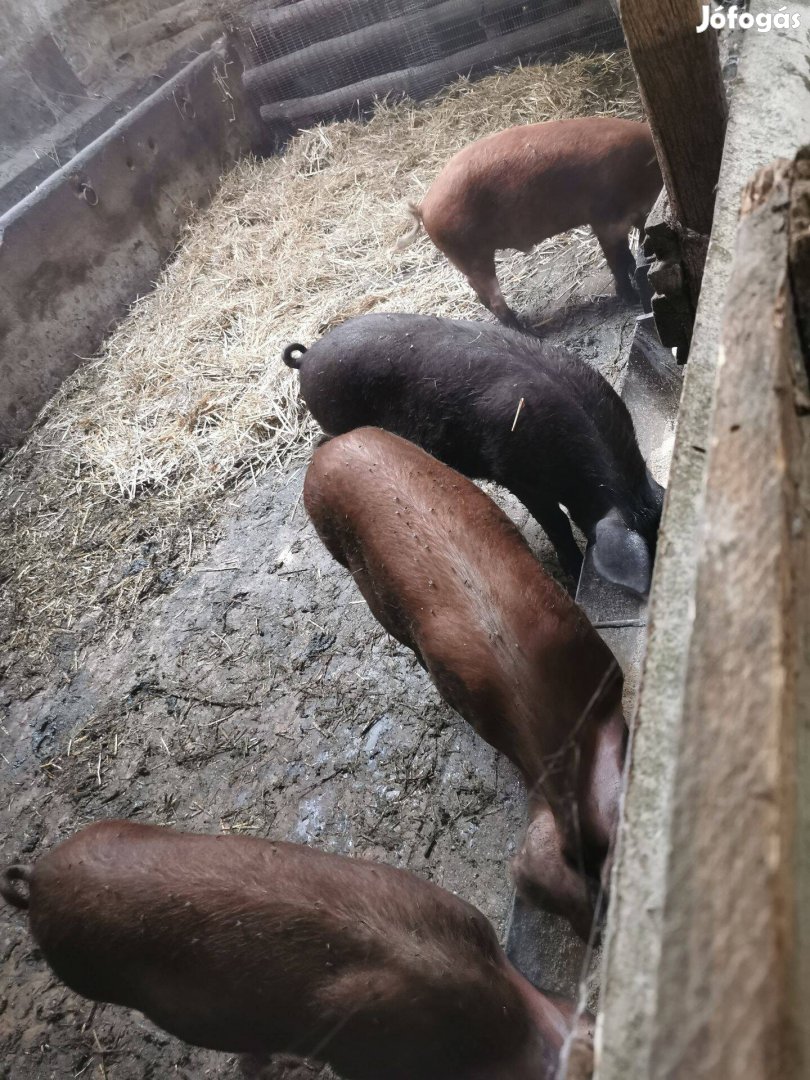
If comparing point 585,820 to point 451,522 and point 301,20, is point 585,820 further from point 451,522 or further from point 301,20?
point 301,20

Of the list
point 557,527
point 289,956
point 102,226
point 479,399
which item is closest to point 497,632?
point 289,956

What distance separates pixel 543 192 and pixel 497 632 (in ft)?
8.79

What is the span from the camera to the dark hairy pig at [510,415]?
2.40 m

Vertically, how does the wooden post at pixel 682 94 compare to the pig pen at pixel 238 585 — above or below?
above

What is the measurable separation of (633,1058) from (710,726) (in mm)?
269

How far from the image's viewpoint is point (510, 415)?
264 cm

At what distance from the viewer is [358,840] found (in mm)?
2396

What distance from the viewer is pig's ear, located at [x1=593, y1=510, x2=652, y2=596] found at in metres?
2.23

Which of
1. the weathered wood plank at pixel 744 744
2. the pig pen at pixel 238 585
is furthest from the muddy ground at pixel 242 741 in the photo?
the weathered wood plank at pixel 744 744

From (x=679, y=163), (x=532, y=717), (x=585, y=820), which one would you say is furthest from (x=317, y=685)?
(x=679, y=163)

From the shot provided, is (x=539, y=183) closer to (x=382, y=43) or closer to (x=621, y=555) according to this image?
(x=621, y=555)

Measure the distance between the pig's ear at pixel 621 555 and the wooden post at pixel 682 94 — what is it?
85cm

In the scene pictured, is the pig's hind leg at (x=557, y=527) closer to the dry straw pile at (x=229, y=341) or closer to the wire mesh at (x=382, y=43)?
the dry straw pile at (x=229, y=341)

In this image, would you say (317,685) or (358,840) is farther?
(317,685)
